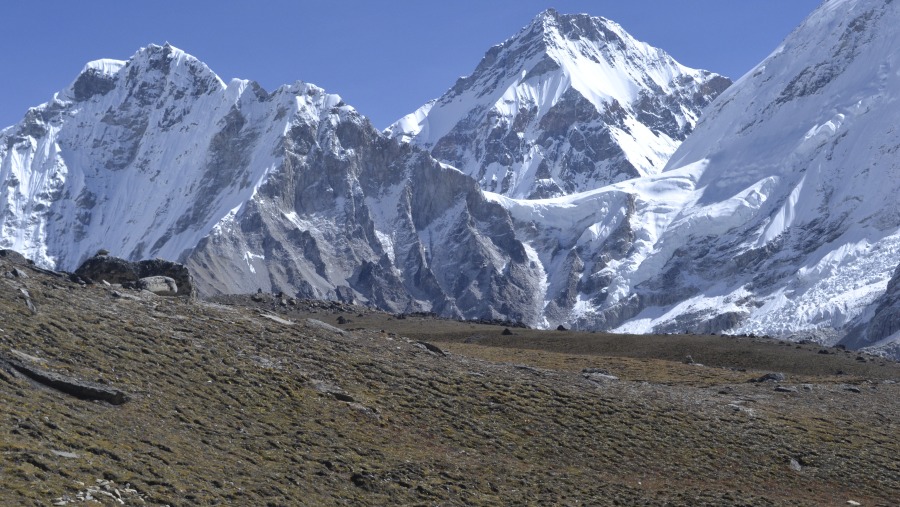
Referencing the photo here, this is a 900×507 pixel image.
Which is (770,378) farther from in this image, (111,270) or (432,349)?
(111,270)

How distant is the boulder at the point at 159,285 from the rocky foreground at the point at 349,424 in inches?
98.4

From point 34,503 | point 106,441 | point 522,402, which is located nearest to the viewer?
point 34,503

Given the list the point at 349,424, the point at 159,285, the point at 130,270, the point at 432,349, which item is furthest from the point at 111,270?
the point at 349,424

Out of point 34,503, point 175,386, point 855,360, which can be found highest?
point 855,360

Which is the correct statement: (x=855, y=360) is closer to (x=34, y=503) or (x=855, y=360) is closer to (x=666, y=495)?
(x=666, y=495)

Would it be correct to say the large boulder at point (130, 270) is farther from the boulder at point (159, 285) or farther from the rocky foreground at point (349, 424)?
the rocky foreground at point (349, 424)

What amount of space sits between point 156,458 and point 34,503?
189 inches

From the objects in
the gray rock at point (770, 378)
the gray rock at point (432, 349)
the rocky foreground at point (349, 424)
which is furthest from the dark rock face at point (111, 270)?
the gray rock at point (770, 378)

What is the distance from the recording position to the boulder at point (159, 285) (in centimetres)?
5931

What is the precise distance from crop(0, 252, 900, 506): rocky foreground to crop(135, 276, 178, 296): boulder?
2499 millimetres

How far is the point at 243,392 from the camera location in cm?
4109

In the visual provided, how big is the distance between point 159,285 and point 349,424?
72.7 ft

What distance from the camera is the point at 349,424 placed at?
4128 centimetres

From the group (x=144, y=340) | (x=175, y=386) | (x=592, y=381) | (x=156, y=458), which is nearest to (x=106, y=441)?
(x=156, y=458)
